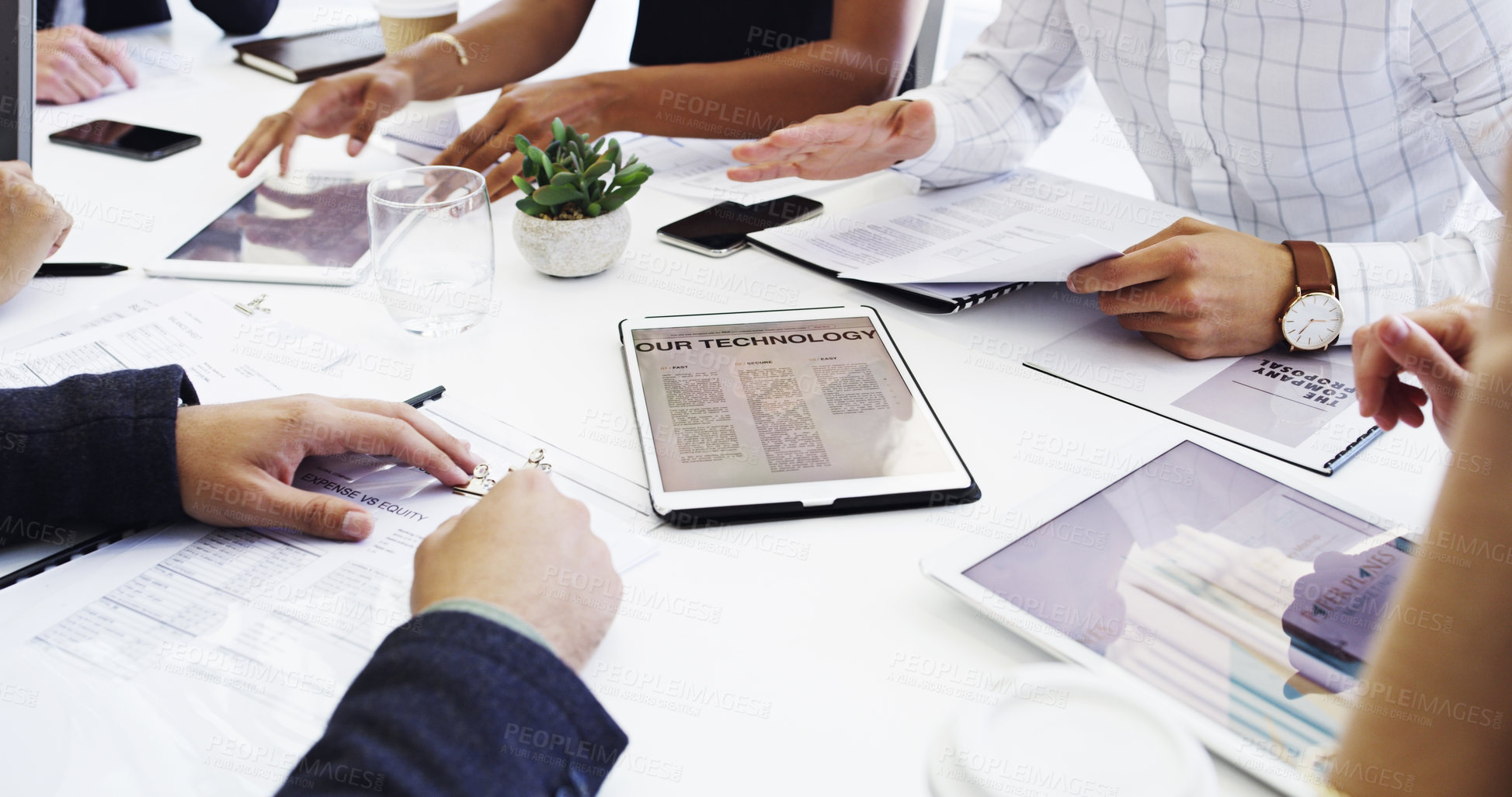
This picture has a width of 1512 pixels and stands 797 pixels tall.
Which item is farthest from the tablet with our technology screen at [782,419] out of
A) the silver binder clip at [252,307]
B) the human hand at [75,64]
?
the human hand at [75,64]

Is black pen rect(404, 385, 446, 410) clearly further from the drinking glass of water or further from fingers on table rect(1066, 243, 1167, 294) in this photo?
fingers on table rect(1066, 243, 1167, 294)

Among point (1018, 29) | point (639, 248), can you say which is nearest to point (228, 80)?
point (639, 248)

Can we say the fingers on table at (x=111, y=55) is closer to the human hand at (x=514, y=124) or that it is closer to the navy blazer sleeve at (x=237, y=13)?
the navy blazer sleeve at (x=237, y=13)

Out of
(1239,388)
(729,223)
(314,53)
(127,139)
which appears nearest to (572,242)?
(729,223)

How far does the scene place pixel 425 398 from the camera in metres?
0.86

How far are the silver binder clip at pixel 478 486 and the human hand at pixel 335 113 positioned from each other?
2.41 feet

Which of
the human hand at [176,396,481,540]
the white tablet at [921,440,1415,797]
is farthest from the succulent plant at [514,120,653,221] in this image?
the white tablet at [921,440,1415,797]

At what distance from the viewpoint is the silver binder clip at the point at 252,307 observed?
1.00 metres

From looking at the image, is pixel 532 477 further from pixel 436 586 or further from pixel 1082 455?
pixel 1082 455

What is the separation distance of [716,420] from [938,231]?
0.47 meters

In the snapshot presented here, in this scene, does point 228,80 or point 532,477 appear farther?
point 228,80

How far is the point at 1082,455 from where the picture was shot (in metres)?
0.81

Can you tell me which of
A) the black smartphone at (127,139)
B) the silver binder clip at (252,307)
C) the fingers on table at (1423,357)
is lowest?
the silver binder clip at (252,307)

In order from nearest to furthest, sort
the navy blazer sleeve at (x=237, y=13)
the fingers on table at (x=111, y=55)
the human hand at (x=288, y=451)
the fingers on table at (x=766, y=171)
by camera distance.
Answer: the human hand at (x=288, y=451), the fingers on table at (x=766, y=171), the fingers on table at (x=111, y=55), the navy blazer sleeve at (x=237, y=13)
